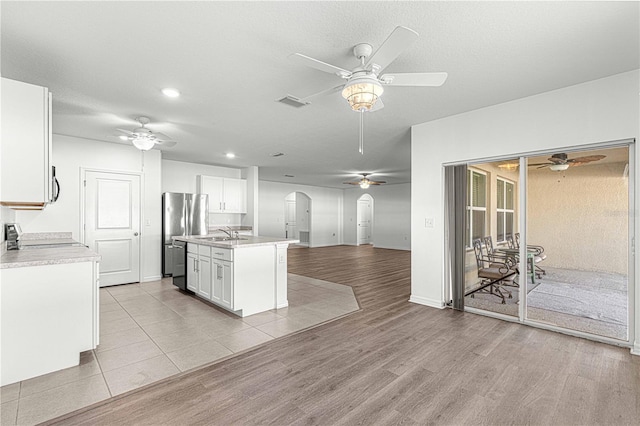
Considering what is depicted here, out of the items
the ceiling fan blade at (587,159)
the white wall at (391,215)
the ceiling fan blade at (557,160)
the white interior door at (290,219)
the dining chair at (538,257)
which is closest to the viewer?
the ceiling fan blade at (587,159)

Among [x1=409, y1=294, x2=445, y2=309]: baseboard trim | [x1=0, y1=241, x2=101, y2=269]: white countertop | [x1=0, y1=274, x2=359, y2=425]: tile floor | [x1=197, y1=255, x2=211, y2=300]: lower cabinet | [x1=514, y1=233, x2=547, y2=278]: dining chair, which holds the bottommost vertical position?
[x1=0, y1=274, x2=359, y2=425]: tile floor

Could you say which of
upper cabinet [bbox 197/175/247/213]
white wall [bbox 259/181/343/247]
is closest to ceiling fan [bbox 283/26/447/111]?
upper cabinet [bbox 197/175/247/213]

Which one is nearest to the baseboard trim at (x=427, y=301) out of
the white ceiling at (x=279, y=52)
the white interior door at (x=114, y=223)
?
the white ceiling at (x=279, y=52)

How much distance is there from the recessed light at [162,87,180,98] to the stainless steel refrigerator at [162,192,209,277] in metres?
3.28

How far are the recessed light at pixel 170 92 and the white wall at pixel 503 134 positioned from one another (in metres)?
3.13

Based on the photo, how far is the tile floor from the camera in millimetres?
2082

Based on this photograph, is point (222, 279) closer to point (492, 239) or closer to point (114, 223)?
point (114, 223)

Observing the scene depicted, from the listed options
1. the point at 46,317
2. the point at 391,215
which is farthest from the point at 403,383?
the point at 391,215

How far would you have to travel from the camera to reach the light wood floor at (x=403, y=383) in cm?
189

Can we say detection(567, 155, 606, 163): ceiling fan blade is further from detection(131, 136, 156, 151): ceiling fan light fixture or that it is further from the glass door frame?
detection(131, 136, 156, 151): ceiling fan light fixture

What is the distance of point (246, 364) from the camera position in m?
2.54

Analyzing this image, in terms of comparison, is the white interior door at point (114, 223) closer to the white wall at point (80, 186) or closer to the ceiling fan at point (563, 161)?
the white wall at point (80, 186)

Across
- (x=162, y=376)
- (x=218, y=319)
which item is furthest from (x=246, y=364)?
(x=218, y=319)

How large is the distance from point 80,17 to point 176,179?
5.29 metres
